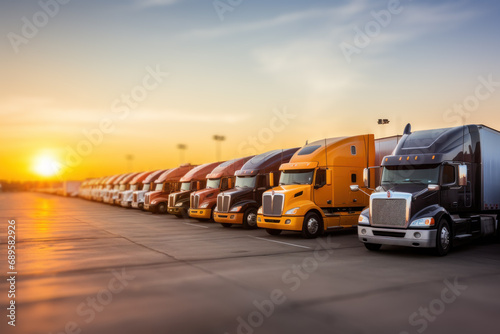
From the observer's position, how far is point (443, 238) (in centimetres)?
1154

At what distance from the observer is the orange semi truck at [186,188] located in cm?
2662

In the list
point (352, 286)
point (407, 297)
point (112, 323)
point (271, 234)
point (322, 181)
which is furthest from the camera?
point (271, 234)

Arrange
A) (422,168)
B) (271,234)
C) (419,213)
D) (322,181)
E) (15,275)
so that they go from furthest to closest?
(271,234), (322,181), (422,168), (419,213), (15,275)

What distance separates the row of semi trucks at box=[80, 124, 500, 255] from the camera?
38.3 ft

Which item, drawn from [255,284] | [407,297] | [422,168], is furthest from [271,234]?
[407,297]

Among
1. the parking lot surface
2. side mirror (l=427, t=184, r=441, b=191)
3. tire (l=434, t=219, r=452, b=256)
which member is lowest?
the parking lot surface

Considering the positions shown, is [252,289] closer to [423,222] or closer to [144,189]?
[423,222]

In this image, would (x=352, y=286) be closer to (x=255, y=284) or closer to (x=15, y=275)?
(x=255, y=284)

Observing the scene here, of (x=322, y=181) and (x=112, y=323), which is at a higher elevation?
(x=322, y=181)

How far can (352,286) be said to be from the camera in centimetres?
809

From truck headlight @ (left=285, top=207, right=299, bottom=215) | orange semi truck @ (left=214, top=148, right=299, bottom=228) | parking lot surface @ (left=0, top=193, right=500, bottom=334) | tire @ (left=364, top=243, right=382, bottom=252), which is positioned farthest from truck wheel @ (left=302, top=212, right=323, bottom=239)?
orange semi truck @ (left=214, top=148, right=299, bottom=228)

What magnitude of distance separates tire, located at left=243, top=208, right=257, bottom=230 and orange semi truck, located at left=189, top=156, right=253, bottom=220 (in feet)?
8.95

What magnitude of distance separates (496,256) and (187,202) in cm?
1806

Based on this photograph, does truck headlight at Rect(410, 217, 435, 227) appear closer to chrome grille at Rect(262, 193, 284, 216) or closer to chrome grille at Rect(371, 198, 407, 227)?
chrome grille at Rect(371, 198, 407, 227)
